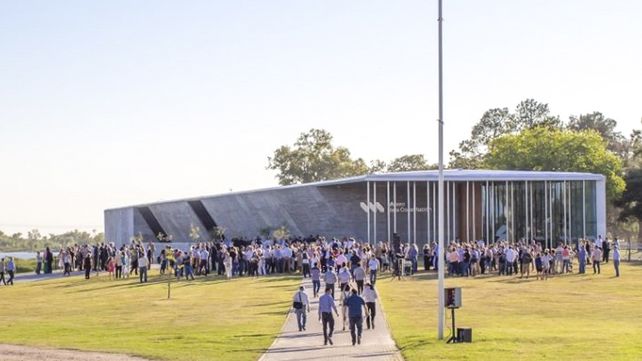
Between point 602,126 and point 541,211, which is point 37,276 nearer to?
point 541,211

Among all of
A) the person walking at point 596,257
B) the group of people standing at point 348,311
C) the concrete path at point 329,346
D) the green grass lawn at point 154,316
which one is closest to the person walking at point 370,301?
the group of people standing at point 348,311

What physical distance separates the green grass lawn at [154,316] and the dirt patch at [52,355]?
0.59 m

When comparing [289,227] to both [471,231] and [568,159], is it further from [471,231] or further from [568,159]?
[568,159]

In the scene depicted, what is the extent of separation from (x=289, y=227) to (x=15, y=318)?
43700mm

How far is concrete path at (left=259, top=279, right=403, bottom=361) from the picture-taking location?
72.2 ft

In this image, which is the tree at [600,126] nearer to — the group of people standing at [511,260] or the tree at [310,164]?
the tree at [310,164]

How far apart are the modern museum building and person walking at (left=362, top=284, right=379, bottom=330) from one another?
34.3m

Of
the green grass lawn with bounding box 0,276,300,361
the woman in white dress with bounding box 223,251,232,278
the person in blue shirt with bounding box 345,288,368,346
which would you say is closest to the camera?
the person in blue shirt with bounding box 345,288,368,346

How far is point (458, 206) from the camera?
68438 millimetres

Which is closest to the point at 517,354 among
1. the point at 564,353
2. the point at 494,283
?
the point at 564,353

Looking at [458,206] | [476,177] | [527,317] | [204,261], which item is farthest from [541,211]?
[527,317]

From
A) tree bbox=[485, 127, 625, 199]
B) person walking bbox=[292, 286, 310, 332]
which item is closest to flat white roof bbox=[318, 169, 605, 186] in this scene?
tree bbox=[485, 127, 625, 199]

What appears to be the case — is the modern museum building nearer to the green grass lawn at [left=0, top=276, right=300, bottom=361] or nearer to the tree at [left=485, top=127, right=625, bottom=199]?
the tree at [left=485, top=127, right=625, bottom=199]

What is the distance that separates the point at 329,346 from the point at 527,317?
841 cm
